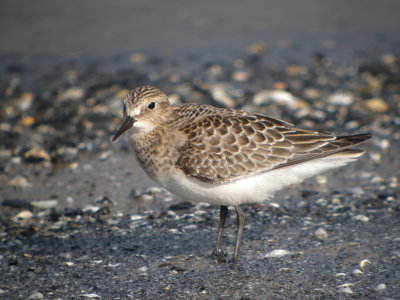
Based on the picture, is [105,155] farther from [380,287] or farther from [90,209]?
[380,287]

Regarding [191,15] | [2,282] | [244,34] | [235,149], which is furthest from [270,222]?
[191,15]

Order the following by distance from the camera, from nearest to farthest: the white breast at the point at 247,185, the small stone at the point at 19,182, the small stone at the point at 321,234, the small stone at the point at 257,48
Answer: the white breast at the point at 247,185, the small stone at the point at 321,234, the small stone at the point at 19,182, the small stone at the point at 257,48

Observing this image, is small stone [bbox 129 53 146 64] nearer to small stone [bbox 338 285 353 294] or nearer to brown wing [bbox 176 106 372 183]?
brown wing [bbox 176 106 372 183]

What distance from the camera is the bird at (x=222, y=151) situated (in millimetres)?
6605

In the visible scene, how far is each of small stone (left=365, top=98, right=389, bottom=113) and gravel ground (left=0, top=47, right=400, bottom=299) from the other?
0.04m

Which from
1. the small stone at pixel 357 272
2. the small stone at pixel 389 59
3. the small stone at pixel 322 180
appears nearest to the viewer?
the small stone at pixel 357 272

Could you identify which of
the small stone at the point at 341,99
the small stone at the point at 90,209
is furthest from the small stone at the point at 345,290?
the small stone at the point at 341,99

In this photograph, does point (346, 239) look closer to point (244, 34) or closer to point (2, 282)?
point (2, 282)

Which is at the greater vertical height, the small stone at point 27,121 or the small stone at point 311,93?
the small stone at point 311,93

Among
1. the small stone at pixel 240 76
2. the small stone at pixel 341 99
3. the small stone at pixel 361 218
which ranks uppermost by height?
the small stone at pixel 240 76

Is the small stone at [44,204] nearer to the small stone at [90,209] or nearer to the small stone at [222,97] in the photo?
the small stone at [90,209]

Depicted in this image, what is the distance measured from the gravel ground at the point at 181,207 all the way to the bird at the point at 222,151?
0.84 metres

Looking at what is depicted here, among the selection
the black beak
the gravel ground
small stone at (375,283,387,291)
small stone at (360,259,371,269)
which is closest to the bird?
the black beak

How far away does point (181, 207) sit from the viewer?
336 inches
